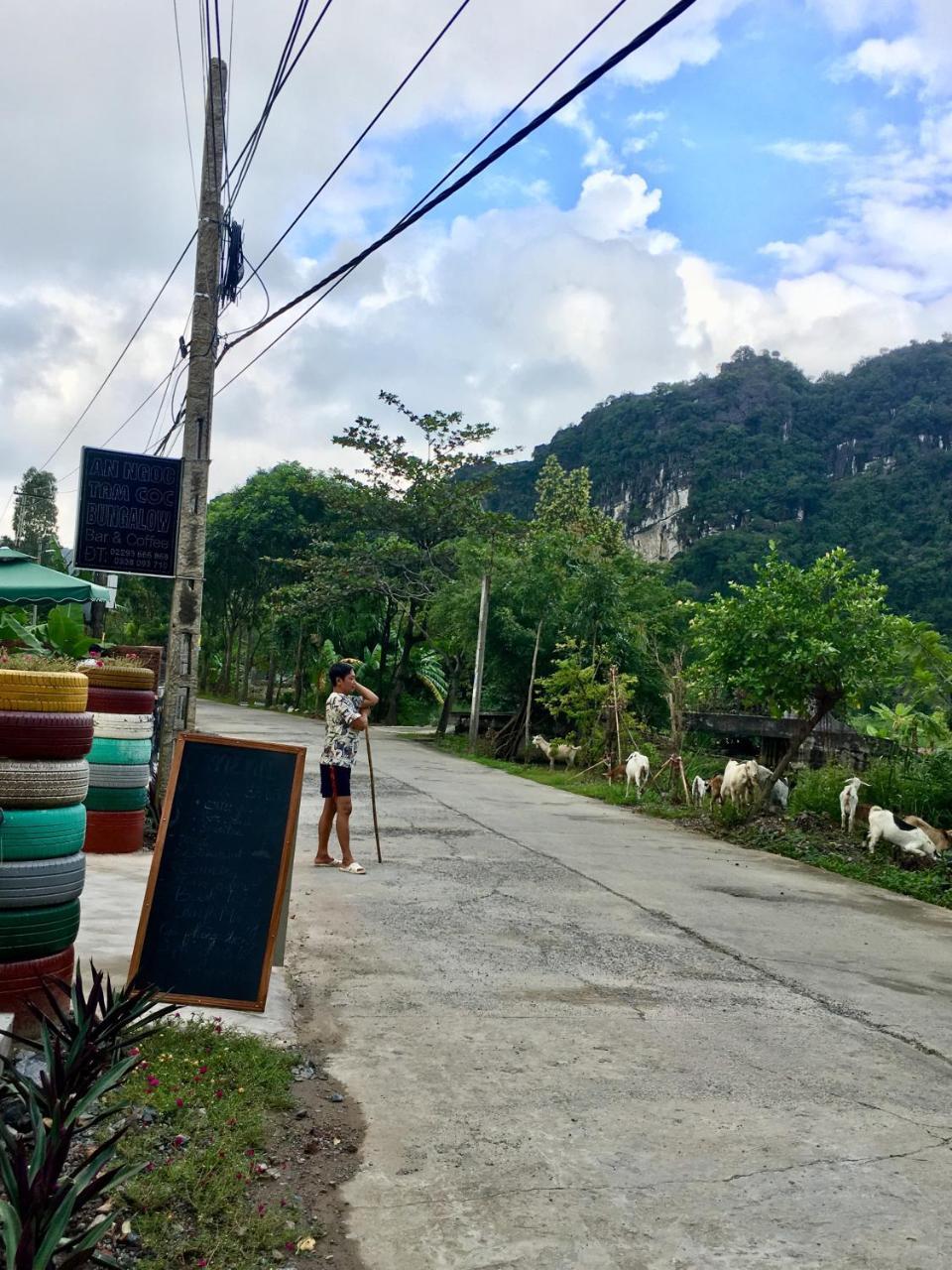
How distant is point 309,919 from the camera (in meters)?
7.18

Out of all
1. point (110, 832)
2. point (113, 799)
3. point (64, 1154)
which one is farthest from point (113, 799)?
point (64, 1154)

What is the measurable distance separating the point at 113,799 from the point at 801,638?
8155 mm

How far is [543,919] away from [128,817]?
11.5 feet

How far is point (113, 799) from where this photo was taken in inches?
341

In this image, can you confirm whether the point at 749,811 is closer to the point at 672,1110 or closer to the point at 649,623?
the point at 672,1110

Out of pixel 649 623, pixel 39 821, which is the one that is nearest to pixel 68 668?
pixel 39 821

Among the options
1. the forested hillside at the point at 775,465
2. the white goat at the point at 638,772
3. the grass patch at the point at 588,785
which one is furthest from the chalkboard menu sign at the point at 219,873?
the forested hillside at the point at 775,465

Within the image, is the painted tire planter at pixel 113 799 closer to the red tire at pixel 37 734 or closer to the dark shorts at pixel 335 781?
the dark shorts at pixel 335 781

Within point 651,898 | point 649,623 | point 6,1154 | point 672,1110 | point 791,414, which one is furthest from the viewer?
point 791,414

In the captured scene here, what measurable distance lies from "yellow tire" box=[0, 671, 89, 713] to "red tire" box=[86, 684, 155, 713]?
418 cm

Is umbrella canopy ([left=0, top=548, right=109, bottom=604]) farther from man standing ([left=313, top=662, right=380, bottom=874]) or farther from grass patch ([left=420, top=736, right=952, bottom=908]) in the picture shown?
grass patch ([left=420, top=736, right=952, bottom=908])

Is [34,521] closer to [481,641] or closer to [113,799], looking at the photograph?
[481,641]

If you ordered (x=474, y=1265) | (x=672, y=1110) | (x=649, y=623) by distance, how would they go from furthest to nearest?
1. (x=649, y=623)
2. (x=672, y=1110)
3. (x=474, y=1265)

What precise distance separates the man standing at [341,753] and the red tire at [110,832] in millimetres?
1539
